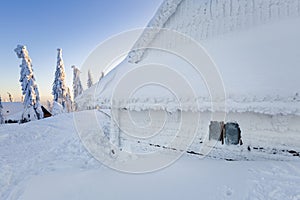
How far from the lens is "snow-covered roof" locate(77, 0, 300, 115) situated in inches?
168

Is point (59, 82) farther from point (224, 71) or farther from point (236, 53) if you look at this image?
point (224, 71)

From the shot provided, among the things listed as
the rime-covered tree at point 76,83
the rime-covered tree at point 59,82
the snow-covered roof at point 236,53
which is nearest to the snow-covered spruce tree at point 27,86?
the rime-covered tree at point 59,82

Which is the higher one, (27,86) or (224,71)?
(27,86)

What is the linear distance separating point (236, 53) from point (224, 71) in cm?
85

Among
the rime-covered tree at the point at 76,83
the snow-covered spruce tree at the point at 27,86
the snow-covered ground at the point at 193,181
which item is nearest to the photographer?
the snow-covered ground at the point at 193,181

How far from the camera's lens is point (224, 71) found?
512 cm

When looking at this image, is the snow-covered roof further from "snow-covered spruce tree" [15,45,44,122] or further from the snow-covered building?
"snow-covered spruce tree" [15,45,44,122]

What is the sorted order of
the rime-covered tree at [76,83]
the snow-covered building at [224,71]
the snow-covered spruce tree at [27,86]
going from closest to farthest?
the snow-covered building at [224,71]
the snow-covered spruce tree at [27,86]
the rime-covered tree at [76,83]

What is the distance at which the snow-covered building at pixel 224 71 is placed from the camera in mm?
4371

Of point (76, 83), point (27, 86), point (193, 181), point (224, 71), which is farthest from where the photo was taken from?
point (76, 83)

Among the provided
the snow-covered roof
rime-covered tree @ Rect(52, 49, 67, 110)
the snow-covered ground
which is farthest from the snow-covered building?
rime-covered tree @ Rect(52, 49, 67, 110)

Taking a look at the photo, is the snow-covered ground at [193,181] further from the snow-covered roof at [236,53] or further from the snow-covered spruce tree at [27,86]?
the snow-covered spruce tree at [27,86]

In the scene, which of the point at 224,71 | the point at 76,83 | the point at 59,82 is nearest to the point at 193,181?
the point at 224,71

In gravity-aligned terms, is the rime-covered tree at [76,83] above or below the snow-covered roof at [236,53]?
above
